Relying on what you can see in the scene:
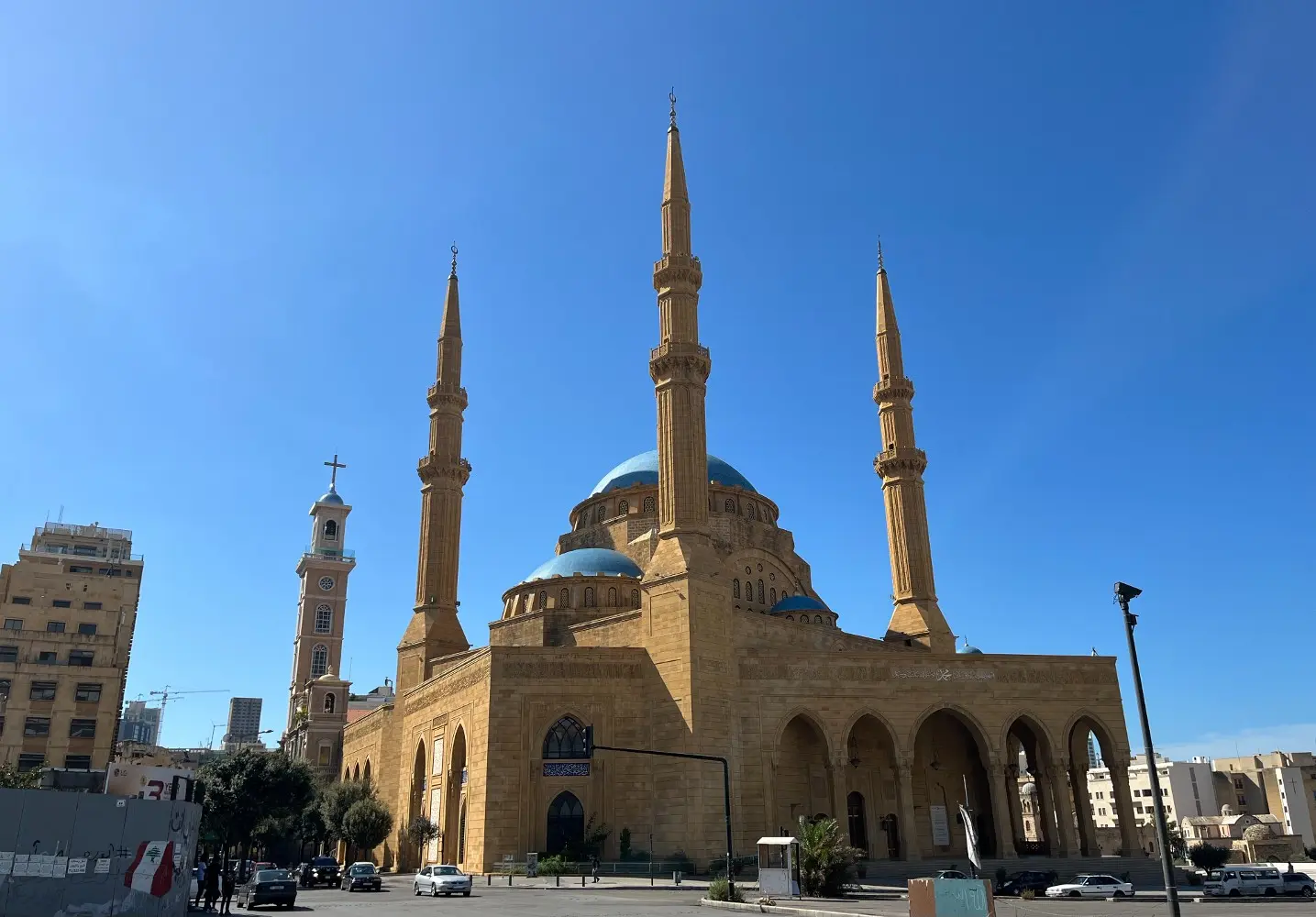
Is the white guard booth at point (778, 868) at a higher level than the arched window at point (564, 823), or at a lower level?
lower

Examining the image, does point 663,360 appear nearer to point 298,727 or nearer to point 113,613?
point 113,613

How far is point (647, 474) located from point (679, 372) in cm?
1398

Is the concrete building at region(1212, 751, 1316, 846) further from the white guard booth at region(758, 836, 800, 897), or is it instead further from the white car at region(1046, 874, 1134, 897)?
the white guard booth at region(758, 836, 800, 897)

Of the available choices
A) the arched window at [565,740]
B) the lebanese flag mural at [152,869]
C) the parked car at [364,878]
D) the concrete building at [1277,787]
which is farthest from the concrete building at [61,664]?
the concrete building at [1277,787]

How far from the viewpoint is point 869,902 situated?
22.7 metres

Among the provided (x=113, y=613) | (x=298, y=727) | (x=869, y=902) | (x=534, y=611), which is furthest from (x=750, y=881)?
(x=298, y=727)

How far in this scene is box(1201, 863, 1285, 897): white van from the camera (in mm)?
27516

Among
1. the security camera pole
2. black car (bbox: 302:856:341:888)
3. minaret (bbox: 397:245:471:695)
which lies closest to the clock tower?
minaret (bbox: 397:245:471:695)

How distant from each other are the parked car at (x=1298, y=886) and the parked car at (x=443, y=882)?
22999 mm

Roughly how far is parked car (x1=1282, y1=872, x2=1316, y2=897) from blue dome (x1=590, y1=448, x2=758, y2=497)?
93.2 feet

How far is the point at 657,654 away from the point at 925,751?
40.5 feet

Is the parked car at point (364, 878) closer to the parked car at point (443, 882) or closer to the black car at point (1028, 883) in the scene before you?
the parked car at point (443, 882)

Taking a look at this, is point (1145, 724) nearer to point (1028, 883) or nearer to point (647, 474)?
point (1028, 883)

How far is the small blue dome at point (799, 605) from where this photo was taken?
4334cm
